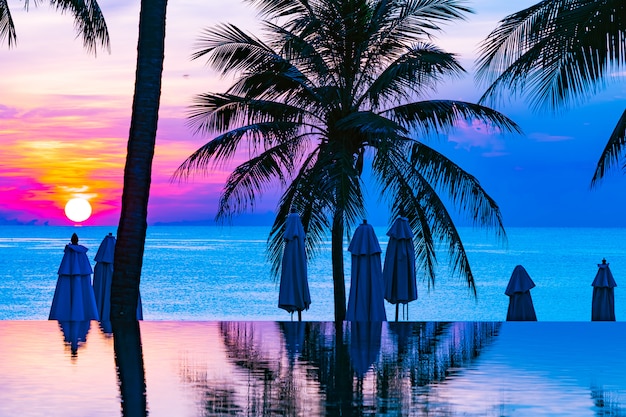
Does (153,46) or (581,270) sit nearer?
(153,46)

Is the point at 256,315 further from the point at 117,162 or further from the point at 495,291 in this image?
the point at 495,291

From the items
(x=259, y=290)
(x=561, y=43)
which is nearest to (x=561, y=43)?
(x=561, y=43)

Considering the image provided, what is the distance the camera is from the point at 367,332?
41.0 ft

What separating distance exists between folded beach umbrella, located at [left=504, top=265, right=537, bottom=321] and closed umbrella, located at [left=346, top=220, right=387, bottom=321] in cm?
547

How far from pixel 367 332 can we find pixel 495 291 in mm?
61221

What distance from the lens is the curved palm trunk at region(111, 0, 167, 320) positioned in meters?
12.8

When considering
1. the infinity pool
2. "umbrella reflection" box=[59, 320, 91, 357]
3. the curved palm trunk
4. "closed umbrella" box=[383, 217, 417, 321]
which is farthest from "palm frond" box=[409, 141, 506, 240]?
"umbrella reflection" box=[59, 320, 91, 357]

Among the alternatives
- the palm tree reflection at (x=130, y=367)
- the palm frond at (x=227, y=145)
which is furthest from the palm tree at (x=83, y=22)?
the palm tree reflection at (x=130, y=367)

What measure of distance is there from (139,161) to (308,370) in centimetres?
489

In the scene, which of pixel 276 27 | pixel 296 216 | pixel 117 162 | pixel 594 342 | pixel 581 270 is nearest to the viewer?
pixel 594 342

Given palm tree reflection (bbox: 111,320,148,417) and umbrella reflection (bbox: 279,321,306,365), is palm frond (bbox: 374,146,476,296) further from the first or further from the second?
palm tree reflection (bbox: 111,320,148,417)

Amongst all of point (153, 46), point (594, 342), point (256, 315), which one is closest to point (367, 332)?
point (594, 342)

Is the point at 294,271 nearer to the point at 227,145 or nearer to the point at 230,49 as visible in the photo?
the point at 227,145

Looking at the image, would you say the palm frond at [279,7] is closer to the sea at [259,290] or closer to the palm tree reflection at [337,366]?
the palm tree reflection at [337,366]
